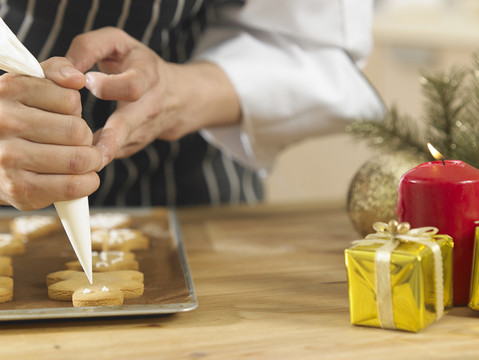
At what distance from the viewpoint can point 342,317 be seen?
0.49 m

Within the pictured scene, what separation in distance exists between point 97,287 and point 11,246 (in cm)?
20

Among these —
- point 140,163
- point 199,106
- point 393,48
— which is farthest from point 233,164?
point 393,48

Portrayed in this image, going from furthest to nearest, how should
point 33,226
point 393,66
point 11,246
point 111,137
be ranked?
point 393,66 < point 33,226 < point 11,246 < point 111,137

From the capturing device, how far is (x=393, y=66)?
1942 mm

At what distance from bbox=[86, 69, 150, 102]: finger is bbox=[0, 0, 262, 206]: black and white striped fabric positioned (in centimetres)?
1

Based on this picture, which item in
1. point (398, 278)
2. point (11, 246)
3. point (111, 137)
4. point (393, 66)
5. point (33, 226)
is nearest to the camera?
point (398, 278)

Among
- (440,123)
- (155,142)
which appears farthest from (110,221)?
(440,123)

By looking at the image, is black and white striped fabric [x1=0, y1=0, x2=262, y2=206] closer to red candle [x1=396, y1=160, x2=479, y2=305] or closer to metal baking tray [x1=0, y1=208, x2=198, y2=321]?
metal baking tray [x1=0, y1=208, x2=198, y2=321]

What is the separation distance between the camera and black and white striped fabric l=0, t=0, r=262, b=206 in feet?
2.35

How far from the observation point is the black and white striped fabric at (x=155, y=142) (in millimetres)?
718

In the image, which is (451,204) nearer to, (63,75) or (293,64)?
(63,75)

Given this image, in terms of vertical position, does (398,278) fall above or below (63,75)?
below

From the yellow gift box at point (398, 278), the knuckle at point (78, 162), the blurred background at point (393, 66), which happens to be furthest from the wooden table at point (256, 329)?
the blurred background at point (393, 66)

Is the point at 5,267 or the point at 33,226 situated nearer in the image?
the point at 5,267
